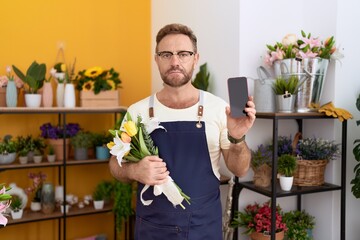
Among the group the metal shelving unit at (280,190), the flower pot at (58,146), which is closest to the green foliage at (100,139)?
the flower pot at (58,146)

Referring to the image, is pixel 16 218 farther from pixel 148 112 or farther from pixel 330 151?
pixel 330 151

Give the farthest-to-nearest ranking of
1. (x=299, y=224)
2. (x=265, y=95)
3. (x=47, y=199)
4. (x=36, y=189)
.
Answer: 1. (x=36, y=189)
2. (x=47, y=199)
3. (x=299, y=224)
4. (x=265, y=95)

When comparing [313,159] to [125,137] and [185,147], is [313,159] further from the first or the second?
[125,137]

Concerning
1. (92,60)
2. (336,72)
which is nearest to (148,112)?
(336,72)

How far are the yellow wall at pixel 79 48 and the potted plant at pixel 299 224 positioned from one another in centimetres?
164

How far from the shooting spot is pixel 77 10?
307 cm

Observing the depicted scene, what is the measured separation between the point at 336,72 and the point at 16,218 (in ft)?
7.85

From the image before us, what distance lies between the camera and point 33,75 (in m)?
2.73

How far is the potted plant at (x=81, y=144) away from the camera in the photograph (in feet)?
9.38

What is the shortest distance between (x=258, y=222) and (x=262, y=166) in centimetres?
32

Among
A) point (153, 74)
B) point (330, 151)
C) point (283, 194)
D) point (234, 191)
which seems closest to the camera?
point (283, 194)

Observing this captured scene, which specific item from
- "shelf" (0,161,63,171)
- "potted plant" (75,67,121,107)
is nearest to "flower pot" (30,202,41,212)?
"shelf" (0,161,63,171)

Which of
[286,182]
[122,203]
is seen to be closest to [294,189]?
[286,182]

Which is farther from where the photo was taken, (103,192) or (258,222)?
(103,192)
